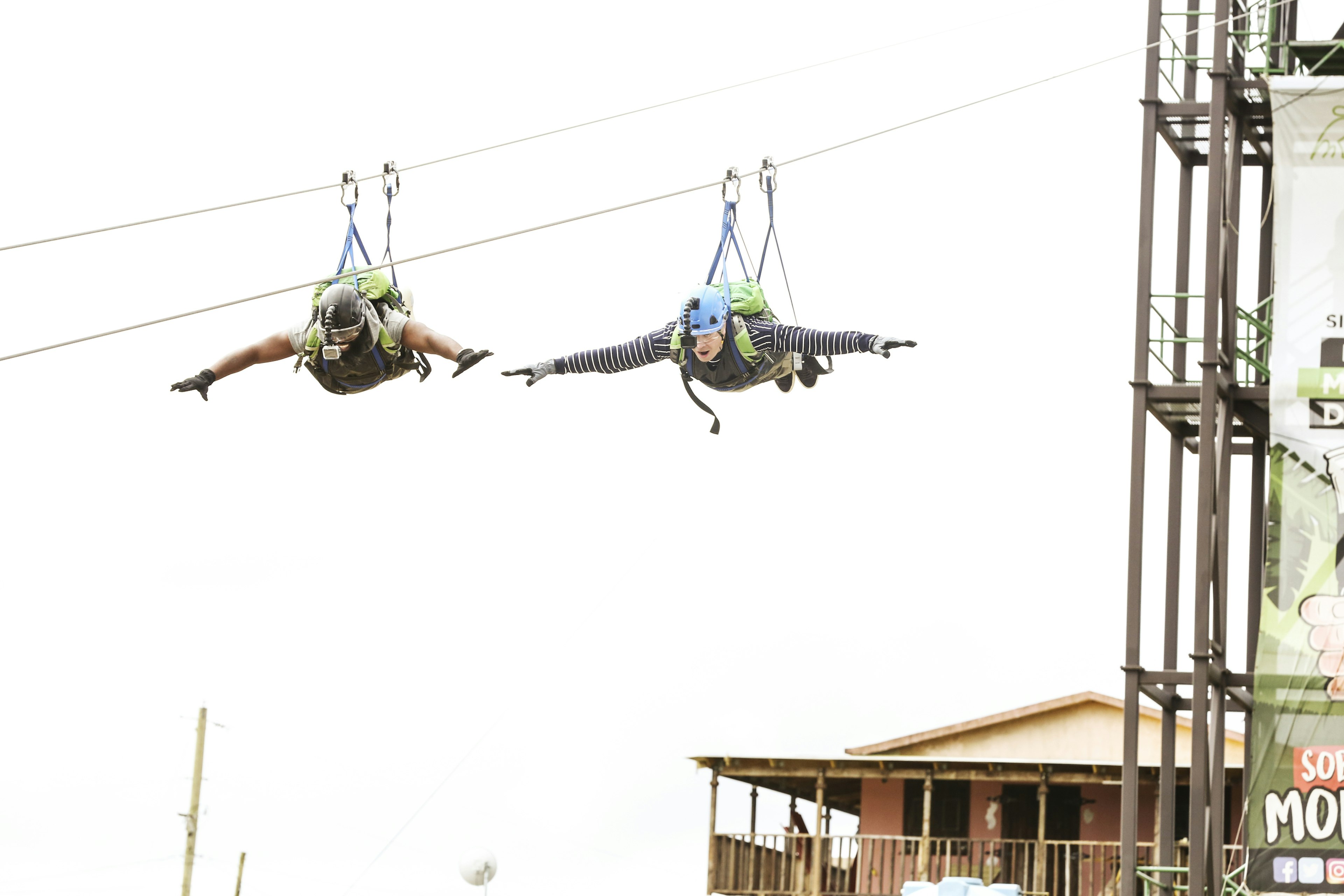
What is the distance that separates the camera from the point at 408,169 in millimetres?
13234

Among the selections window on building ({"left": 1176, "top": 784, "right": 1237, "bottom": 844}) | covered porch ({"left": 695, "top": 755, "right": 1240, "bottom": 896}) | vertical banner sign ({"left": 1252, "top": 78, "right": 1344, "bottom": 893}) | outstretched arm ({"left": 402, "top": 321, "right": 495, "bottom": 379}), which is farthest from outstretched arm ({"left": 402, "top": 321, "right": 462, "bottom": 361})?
window on building ({"left": 1176, "top": 784, "right": 1237, "bottom": 844})

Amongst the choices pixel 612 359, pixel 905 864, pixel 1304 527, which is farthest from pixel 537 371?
pixel 905 864

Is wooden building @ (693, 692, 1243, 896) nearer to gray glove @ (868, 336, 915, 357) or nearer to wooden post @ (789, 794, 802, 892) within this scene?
wooden post @ (789, 794, 802, 892)

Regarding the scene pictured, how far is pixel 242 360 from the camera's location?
578 inches

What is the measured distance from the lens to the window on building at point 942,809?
90.3ft

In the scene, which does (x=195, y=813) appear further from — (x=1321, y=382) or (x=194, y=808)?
(x=1321, y=382)

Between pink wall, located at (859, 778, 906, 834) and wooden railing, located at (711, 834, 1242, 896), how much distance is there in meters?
0.62

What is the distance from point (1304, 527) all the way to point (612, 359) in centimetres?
658

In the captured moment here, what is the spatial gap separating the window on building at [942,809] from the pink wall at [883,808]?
8 centimetres

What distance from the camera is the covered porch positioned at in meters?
25.0

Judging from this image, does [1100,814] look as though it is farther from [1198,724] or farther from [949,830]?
[1198,724]

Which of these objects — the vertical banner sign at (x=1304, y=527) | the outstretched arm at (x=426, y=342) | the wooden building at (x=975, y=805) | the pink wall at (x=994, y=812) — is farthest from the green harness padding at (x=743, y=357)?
the pink wall at (x=994, y=812)

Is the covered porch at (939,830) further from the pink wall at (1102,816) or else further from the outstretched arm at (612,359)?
the outstretched arm at (612,359)

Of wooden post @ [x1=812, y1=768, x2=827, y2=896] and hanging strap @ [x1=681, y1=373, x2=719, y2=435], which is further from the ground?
hanging strap @ [x1=681, y1=373, x2=719, y2=435]
